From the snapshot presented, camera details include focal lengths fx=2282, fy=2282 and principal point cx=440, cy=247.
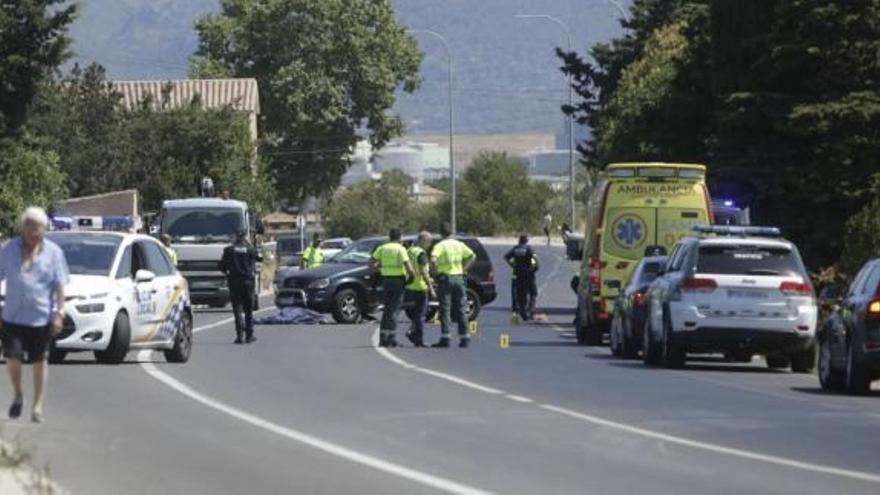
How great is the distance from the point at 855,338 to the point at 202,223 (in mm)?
29402

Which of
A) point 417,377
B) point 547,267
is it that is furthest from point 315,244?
point 547,267

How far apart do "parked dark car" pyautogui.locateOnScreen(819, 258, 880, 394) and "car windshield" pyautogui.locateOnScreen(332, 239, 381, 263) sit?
21.9 meters

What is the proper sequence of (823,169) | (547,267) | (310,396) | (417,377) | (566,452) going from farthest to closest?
1. (547,267)
2. (823,169)
3. (417,377)
4. (310,396)
5. (566,452)

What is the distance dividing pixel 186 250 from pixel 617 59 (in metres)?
25.8

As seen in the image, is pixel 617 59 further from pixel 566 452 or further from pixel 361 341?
pixel 566 452

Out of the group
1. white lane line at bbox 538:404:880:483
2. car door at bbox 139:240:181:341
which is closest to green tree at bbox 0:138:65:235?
car door at bbox 139:240:181:341

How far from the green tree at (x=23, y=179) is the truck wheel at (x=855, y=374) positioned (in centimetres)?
3337

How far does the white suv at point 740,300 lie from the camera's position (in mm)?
29922

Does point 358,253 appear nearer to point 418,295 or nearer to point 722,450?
point 418,295

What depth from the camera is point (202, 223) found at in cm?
5275

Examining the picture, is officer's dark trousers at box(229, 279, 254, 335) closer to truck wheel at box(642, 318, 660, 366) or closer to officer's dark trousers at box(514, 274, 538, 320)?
truck wheel at box(642, 318, 660, 366)

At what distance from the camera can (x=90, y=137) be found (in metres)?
91.3

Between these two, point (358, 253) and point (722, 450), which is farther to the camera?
point (358, 253)

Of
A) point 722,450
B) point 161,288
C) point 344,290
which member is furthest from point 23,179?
point 722,450
